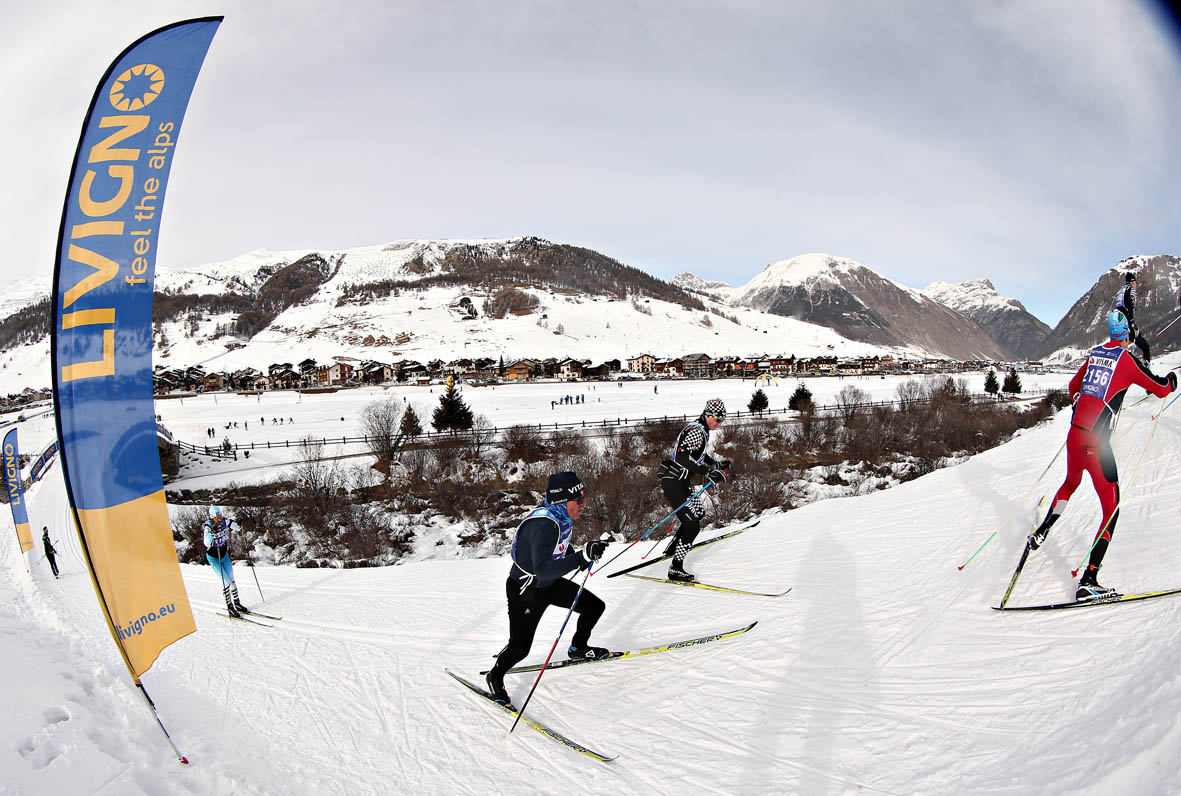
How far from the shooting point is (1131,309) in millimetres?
4961

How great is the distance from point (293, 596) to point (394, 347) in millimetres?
121180

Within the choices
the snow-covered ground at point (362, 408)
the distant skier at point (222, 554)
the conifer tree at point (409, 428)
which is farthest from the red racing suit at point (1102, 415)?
the conifer tree at point (409, 428)

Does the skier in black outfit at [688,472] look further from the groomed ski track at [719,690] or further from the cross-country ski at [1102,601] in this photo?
the cross-country ski at [1102,601]

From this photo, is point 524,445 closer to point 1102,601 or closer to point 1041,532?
point 1041,532

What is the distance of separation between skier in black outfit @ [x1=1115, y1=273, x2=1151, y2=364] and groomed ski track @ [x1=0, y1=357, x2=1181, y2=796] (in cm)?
213

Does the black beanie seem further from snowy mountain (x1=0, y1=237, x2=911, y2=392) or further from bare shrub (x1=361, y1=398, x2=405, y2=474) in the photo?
snowy mountain (x1=0, y1=237, x2=911, y2=392)

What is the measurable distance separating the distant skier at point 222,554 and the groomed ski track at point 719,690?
1.27 feet

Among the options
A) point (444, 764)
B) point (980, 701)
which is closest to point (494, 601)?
point (444, 764)

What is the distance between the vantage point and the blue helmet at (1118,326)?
4.93 meters

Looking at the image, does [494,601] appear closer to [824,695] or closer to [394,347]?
[824,695]

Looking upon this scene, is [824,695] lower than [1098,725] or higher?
lower

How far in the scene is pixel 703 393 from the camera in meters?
70.1

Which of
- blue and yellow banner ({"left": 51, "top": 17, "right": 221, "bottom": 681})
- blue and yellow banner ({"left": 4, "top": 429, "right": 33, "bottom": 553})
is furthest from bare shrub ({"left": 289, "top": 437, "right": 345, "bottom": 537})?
blue and yellow banner ({"left": 51, "top": 17, "right": 221, "bottom": 681})

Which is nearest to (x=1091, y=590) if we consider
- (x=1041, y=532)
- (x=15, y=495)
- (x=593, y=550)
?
(x=1041, y=532)
